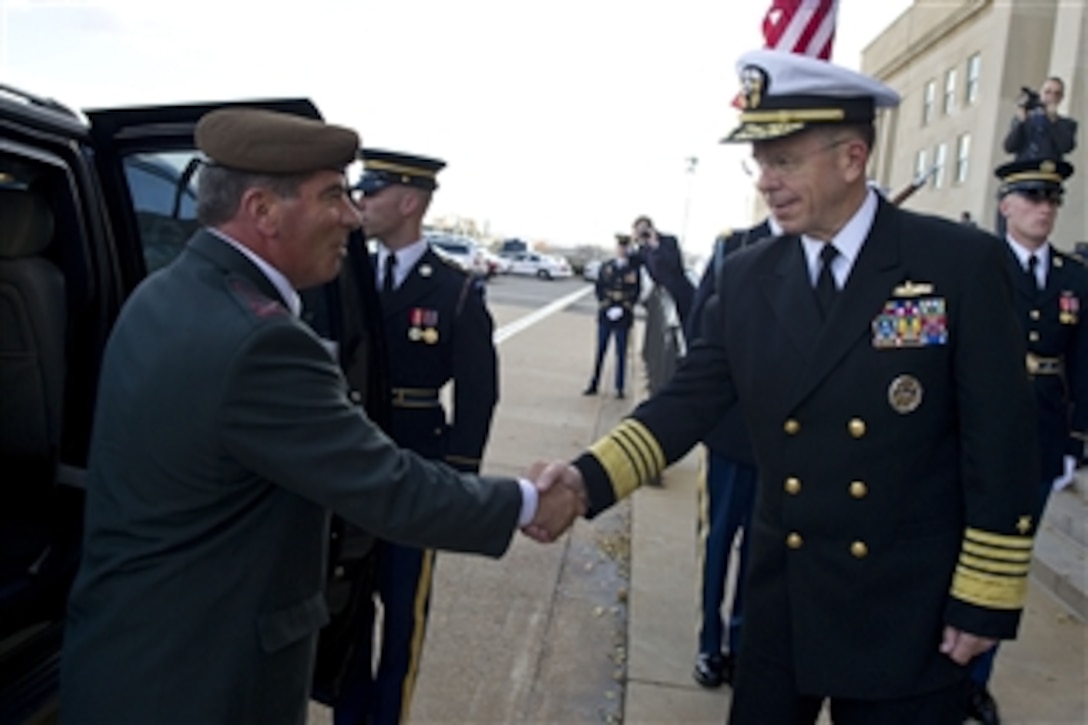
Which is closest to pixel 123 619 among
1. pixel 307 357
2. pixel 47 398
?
pixel 307 357

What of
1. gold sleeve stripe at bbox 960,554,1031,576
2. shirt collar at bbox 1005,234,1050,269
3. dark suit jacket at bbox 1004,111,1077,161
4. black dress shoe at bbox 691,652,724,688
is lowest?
black dress shoe at bbox 691,652,724,688

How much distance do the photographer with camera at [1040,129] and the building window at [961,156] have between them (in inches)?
988

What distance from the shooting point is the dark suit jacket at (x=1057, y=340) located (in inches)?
152

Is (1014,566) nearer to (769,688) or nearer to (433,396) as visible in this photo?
(769,688)

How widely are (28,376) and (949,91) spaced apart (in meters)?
38.4

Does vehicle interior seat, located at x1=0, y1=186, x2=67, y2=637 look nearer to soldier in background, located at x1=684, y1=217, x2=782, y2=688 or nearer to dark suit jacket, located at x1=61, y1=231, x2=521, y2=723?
dark suit jacket, located at x1=61, y1=231, x2=521, y2=723

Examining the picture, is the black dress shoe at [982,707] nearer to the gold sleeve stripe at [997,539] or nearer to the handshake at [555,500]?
the gold sleeve stripe at [997,539]

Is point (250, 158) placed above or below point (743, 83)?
below

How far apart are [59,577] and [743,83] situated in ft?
7.02

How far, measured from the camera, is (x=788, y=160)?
7.48ft

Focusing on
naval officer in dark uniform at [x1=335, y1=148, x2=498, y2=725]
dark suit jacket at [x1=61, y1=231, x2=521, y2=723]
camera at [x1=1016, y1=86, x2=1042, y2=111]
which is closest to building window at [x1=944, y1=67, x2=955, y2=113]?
camera at [x1=1016, y1=86, x2=1042, y2=111]

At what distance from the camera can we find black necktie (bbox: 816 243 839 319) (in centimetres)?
227

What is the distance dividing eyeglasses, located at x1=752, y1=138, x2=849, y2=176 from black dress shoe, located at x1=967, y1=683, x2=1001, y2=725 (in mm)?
2572

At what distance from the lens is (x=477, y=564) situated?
17.9 feet
